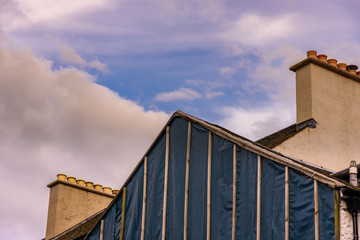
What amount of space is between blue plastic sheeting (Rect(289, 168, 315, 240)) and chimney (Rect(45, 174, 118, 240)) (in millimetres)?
15477

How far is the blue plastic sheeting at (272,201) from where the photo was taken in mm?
16500

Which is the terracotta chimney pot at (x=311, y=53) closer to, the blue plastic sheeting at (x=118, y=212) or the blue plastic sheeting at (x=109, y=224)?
the blue plastic sheeting at (x=118, y=212)

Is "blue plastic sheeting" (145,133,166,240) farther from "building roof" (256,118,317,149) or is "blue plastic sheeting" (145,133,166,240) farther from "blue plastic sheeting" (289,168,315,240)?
"building roof" (256,118,317,149)

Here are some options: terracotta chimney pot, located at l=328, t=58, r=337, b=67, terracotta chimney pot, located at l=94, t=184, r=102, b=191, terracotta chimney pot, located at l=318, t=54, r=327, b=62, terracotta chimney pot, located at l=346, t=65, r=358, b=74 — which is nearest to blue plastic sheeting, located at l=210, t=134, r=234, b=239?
terracotta chimney pot, located at l=318, t=54, r=327, b=62

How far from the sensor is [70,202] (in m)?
30.5

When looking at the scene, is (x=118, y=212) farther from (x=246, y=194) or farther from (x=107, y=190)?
(x=107, y=190)

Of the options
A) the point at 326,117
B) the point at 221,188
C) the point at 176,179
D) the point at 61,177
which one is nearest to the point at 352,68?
the point at 326,117

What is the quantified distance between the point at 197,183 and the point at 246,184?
1708 mm

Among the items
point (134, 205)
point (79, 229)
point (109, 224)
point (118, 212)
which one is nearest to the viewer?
point (134, 205)

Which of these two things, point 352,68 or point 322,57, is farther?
point 352,68

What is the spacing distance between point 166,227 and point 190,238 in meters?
0.99

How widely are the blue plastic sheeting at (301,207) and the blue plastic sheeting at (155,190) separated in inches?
169

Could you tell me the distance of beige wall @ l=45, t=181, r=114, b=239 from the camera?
30292 millimetres

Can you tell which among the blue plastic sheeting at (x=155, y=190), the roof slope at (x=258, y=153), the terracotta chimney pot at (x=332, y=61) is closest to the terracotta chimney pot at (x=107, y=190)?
the roof slope at (x=258, y=153)
